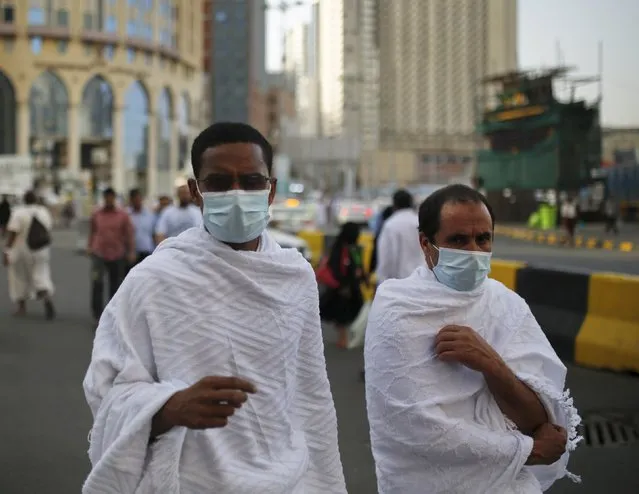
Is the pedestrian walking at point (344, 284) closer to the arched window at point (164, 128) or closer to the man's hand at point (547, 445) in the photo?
the man's hand at point (547, 445)

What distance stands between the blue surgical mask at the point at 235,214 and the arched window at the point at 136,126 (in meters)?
83.9

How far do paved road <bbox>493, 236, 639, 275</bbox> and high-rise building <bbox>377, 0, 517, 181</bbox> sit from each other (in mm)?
145213

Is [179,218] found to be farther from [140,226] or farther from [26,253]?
[26,253]

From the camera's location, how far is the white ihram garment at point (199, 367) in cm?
265

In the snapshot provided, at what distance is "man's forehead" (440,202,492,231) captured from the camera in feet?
10.8

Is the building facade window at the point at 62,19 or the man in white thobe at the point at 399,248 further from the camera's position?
the building facade window at the point at 62,19

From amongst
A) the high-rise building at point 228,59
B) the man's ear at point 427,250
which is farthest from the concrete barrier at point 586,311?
the high-rise building at point 228,59

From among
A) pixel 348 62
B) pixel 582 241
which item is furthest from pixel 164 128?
pixel 348 62

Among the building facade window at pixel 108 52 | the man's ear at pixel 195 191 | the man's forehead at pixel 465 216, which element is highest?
the building facade window at pixel 108 52

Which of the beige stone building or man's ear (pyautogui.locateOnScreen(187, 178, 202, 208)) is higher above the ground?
the beige stone building

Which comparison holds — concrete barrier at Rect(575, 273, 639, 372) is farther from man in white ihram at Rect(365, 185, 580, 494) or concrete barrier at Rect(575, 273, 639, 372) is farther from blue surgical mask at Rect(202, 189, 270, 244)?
blue surgical mask at Rect(202, 189, 270, 244)

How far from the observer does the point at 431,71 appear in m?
190

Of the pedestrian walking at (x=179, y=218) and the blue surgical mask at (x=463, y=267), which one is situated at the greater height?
the blue surgical mask at (x=463, y=267)

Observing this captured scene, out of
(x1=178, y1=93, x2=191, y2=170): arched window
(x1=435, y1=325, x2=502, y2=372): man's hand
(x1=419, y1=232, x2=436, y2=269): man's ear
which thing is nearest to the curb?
(x1=419, y1=232, x2=436, y2=269): man's ear
